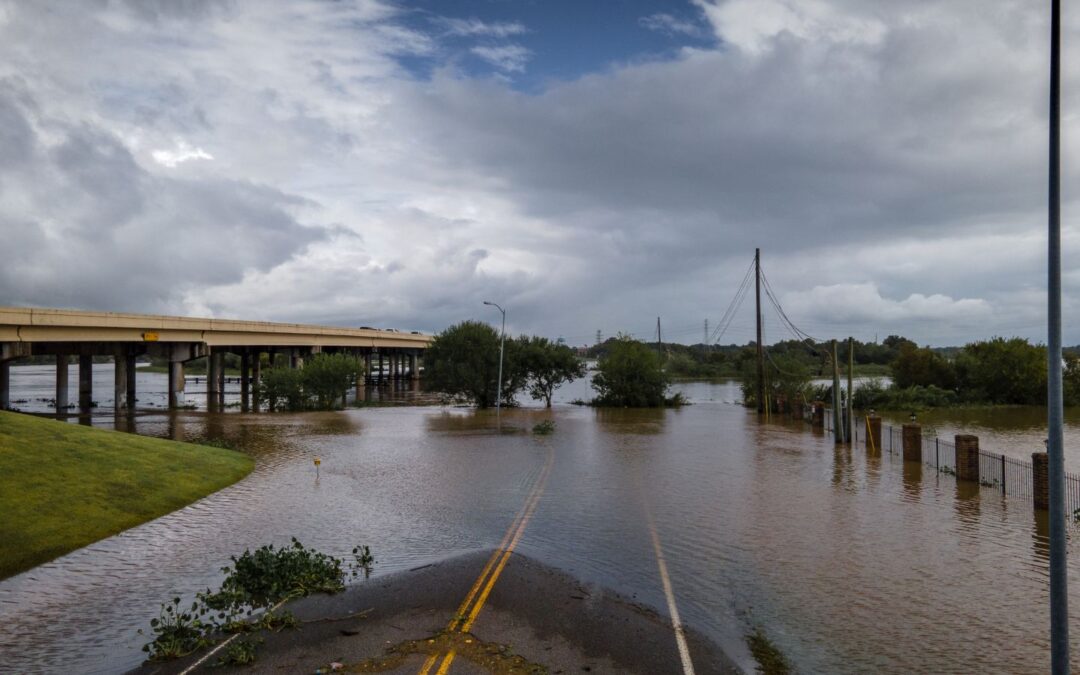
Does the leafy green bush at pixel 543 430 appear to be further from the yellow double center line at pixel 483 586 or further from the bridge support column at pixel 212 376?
the bridge support column at pixel 212 376

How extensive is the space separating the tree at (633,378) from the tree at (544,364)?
3422 millimetres

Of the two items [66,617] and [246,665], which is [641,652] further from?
[66,617]

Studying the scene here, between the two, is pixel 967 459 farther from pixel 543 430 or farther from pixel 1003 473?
pixel 543 430

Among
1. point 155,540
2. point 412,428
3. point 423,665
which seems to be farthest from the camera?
point 412,428

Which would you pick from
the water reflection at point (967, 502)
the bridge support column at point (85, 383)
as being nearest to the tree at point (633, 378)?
the water reflection at point (967, 502)

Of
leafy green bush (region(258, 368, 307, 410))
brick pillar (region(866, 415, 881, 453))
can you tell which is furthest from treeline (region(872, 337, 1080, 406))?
leafy green bush (region(258, 368, 307, 410))

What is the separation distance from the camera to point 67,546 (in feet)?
52.6

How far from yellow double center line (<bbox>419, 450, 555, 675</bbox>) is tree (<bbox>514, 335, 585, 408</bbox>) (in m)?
48.2

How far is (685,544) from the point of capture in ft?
53.2

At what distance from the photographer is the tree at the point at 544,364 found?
69.1 meters

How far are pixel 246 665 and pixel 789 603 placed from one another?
851 centimetres

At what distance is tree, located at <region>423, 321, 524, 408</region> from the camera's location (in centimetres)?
6425

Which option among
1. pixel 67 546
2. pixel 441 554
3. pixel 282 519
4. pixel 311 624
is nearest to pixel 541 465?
pixel 282 519

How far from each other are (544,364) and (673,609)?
57.5 m
